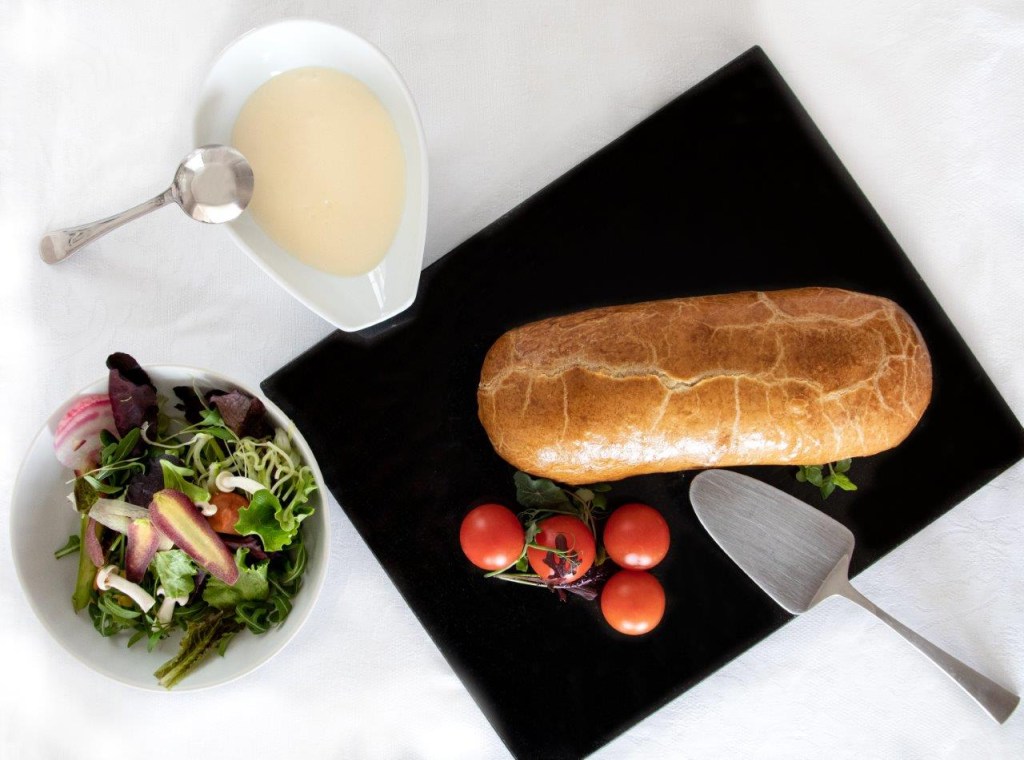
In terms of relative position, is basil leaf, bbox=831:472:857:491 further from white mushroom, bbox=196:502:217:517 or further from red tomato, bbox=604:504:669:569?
white mushroom, bbox=196:502:217:517

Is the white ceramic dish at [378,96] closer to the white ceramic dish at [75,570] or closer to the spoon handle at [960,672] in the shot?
the white ceramic dish at [75,570]

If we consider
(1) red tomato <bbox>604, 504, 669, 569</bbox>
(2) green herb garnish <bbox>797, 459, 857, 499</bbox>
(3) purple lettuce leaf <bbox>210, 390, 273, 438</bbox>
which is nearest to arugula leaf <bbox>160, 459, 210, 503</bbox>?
(3) purple lettuce leaf <bbox>210, 390, 273, 438</bbox>

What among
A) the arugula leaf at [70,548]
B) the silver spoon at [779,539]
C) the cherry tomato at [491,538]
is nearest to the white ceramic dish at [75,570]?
the arugula leaf at [70,548]

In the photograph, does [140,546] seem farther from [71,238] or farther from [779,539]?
[779,539]

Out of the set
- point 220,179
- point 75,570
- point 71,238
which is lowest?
point 75,570

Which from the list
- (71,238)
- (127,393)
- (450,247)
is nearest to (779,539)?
(450,247)

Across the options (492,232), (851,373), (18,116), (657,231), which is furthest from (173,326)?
(851,373)
